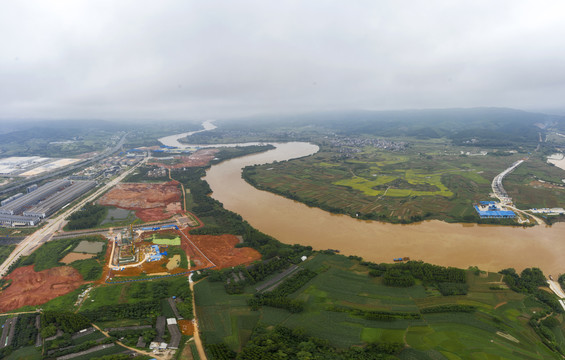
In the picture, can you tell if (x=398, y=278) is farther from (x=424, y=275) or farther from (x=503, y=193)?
(x=503, y=193)

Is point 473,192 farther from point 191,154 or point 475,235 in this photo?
point 191,154

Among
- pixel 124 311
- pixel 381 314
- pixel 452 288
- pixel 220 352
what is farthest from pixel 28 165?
pixel 452 288

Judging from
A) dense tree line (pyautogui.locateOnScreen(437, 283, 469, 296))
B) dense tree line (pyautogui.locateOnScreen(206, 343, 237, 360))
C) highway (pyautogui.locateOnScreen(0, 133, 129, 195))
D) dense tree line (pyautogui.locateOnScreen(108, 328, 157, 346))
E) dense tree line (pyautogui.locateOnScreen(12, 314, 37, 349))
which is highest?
highway (pyautogui.locateOnScreen(0, 133, 129, 195))

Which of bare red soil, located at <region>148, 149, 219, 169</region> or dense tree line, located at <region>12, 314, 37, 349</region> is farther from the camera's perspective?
bare red soil, located at <region>148, 149, 219, 169</region>

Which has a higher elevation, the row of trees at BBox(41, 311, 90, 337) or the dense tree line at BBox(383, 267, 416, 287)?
the dense tree line at BBox(383, 267, 416, 287)

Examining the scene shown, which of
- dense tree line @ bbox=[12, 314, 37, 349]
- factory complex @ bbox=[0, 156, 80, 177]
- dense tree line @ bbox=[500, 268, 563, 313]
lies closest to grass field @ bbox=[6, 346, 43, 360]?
dense tree line @ bbox=[12, 314, 37, 349]

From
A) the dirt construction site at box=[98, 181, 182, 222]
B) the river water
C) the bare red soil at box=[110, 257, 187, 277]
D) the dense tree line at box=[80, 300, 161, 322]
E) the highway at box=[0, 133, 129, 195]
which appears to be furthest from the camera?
the highway at box=[0, 133, 129, 195]

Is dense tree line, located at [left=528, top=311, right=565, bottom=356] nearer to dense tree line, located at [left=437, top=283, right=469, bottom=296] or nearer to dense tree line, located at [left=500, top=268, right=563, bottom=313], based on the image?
dense tree line, located at [left=500, top=268, right=563, bottom=313]
